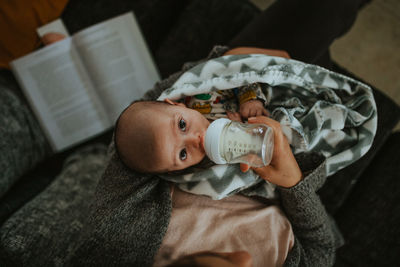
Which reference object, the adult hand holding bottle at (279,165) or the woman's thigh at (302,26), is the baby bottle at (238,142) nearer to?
the adult hand holding bottle at (279,165)

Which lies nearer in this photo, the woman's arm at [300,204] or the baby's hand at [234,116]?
the woman's arm at [300,204]

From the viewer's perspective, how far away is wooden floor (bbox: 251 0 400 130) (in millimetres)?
1545

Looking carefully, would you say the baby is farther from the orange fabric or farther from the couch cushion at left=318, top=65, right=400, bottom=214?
the orange fabric

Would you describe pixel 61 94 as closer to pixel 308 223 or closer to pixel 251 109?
pixel 251 109

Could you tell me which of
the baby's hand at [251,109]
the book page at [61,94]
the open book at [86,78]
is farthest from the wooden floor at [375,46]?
the book page at [61,94]

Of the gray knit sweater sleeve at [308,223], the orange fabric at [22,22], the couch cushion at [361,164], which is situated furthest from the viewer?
the orange fabric at [22,22]

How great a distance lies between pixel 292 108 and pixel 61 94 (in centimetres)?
98

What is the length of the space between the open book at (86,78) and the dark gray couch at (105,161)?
0.06 m

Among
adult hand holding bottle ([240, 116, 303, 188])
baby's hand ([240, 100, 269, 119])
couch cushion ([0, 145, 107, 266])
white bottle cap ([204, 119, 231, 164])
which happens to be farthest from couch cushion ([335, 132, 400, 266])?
couch cushion ([0, 145, 107, 266])

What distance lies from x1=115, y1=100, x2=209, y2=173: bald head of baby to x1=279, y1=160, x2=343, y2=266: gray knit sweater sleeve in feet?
1.03

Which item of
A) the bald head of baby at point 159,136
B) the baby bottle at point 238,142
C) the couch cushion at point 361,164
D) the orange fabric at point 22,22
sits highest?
the orange fabric at point 22,22

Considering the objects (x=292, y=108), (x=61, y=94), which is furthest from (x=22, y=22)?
(x=292, y=108)

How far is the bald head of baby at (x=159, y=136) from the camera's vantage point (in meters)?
0.71

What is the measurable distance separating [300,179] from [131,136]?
0.50m
